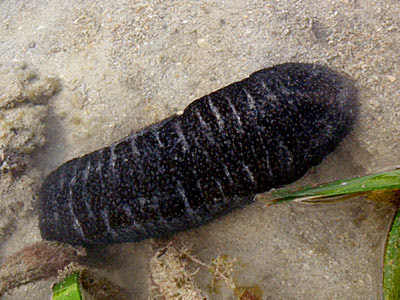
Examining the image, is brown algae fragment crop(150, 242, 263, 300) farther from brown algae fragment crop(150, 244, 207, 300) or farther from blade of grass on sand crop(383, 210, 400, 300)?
blade of grass on sand crop(383, 210, 400, 300)

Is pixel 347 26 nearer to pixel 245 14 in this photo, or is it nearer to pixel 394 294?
pixel 245 14

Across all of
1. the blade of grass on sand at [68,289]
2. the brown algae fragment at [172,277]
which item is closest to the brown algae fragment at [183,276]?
the brown algae fragment at [172,277]

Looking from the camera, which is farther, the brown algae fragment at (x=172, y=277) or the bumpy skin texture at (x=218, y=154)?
the brown algae fragment at (x=172, y=277)

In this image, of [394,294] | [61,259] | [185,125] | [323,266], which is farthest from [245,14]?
[61,259]

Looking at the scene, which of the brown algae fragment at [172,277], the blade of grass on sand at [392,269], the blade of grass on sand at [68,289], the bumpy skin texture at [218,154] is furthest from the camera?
the brown algae fragment at [172,277]

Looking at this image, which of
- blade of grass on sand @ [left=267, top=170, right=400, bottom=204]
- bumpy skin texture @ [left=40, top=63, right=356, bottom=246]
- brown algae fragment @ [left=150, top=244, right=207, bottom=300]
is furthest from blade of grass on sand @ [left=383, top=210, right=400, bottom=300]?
brown algae fragment @ [left=150, top=244, right=207, bottom=300]

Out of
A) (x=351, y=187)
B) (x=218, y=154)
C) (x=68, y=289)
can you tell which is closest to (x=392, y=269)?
(x=351, y=187)

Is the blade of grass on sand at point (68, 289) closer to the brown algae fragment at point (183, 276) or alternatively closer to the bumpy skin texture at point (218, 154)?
the bumpy skin texture at point (218, 154)

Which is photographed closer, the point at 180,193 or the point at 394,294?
the point at 394,294
